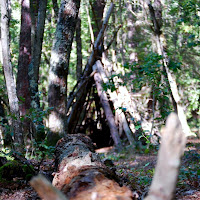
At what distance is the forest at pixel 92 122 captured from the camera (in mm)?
2201

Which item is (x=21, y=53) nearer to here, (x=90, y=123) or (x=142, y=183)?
(x=90, y=123)

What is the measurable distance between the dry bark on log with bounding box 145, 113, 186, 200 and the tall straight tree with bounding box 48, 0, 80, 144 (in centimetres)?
531

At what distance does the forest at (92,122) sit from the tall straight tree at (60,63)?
24 mm

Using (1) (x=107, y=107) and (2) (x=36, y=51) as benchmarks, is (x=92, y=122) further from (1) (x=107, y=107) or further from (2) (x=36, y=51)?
(2) (x=36, y=51)

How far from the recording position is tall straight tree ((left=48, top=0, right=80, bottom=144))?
6.46m

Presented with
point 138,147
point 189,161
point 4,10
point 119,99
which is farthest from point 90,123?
point 4,10

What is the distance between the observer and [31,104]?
754 centimetres

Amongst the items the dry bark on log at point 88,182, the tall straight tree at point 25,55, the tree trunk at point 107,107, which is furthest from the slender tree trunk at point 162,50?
the dry bark on log at point 88,182

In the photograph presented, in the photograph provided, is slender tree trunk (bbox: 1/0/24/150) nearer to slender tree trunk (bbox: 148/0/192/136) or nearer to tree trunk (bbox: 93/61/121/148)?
slender tree trunk (bbox: 148/0/192/136)

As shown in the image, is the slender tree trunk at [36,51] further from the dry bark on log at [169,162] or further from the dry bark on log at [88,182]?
the dry bark on log at [169,162]

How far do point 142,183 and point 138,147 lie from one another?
→ 15.3 ft

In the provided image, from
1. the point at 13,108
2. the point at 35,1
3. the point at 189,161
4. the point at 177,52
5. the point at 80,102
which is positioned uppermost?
the point at 35,1

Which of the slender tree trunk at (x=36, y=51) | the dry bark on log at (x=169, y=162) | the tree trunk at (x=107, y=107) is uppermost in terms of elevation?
the slender tree trunk at (x=36, y=51)

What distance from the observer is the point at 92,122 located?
1127 centimetres
